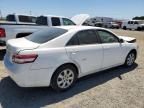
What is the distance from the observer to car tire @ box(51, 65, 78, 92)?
4.43m

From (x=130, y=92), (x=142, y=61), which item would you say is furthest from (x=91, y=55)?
(x=142, y=61)

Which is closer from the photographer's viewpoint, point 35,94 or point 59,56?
point 59,56

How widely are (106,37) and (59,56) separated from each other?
1.93 metres

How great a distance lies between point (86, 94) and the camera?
15.2ft

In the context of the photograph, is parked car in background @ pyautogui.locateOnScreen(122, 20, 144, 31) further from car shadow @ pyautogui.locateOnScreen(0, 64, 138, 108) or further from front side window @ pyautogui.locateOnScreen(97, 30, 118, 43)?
car shadow @ pyautogui.locateOnScreen(0, 64, 138, 108)

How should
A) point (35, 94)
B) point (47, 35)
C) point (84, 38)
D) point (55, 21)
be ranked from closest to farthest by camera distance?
1. point (35, 94)
2. point (47, 35)
3. point (84, 38)
4. point (55, 21)

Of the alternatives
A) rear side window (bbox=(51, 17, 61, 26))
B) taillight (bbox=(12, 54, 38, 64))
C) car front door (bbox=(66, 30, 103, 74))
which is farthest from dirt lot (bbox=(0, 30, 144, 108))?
rear side window (bbox=(51, 17, 61, 26))

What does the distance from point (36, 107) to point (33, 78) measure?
1.94 feet

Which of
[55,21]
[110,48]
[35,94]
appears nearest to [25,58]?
[35,94]

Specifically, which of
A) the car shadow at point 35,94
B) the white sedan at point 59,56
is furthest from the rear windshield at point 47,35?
the car shadow at point 35,94

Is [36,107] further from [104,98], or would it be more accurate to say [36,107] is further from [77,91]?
[104,98]

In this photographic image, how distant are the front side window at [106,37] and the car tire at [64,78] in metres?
1.36

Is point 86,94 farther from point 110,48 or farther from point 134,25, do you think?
point 134,25

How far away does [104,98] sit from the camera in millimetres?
4453
